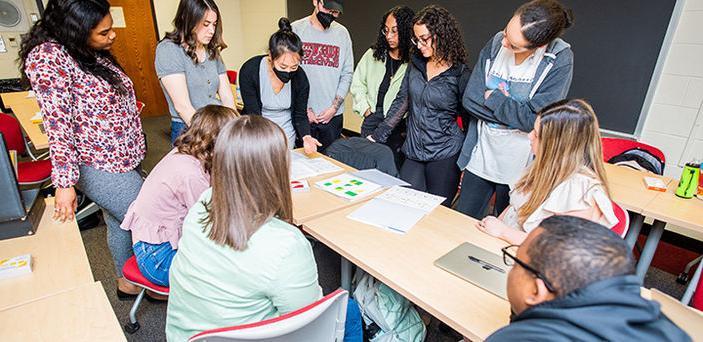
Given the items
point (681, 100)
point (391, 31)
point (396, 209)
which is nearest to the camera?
point (396, 209)

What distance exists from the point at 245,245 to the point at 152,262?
828 mm

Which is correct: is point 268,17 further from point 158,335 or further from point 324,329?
point 324,329

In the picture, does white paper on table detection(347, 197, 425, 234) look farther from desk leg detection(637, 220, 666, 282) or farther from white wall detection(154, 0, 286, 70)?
white wall detection(154, 0, 286, 70)

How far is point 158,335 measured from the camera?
187 cm

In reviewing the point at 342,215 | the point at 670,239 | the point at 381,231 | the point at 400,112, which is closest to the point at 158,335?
the point at 342,215

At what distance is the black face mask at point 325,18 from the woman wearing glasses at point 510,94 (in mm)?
1189

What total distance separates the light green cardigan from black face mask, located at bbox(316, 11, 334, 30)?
13.4 inches

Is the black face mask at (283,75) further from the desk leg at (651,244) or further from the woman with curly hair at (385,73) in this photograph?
the desk leg at (651,244)

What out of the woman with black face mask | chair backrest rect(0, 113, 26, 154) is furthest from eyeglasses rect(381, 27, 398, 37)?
chair backrest rect(0, 113, 26, 154)

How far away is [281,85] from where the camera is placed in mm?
2281

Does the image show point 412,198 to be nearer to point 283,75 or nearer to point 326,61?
point 283,75

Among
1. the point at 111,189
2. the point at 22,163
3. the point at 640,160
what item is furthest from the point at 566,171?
the point at 22,163

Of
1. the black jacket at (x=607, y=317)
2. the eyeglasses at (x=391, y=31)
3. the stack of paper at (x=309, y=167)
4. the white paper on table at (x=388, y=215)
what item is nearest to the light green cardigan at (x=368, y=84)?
the eyeglasses at (x=391, y=31)

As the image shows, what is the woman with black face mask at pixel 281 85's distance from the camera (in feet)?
6.98
